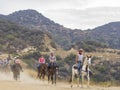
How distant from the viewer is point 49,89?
24.9 m

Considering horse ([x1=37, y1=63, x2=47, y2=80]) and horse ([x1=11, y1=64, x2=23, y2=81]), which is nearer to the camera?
horse ([x1=37, y1=63, x2=47, y2=80])

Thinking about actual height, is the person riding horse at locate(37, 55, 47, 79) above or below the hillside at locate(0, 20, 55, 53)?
below

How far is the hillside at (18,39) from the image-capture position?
101 metres

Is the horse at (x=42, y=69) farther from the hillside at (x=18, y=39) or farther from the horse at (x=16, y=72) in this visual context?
the hillside at (x=18, y=39)

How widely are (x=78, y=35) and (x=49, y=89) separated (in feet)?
508

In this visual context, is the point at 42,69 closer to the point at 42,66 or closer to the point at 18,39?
the point at 42,66

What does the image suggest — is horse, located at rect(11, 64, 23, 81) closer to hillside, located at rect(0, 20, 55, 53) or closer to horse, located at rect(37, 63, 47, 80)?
horse, located at rect(37, 63, 47, 80)

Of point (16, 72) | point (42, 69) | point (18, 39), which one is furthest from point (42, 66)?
point (18, 39)

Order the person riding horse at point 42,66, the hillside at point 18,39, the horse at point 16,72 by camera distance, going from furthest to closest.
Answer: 1. the hillside at point 18,39
2. the horse at point 16,72
3. the person riding horse at point 42,66

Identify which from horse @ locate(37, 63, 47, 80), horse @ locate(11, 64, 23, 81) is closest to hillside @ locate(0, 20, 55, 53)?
horse @ locate(11, 64, 23, 81)

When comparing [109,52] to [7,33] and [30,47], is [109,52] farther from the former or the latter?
[7,33]

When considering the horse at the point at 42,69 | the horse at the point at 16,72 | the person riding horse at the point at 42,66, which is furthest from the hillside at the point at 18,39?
the person riding horse at the point at 42,66

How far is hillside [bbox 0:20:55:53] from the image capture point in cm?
10112

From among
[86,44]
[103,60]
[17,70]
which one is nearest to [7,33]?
[86,44]
